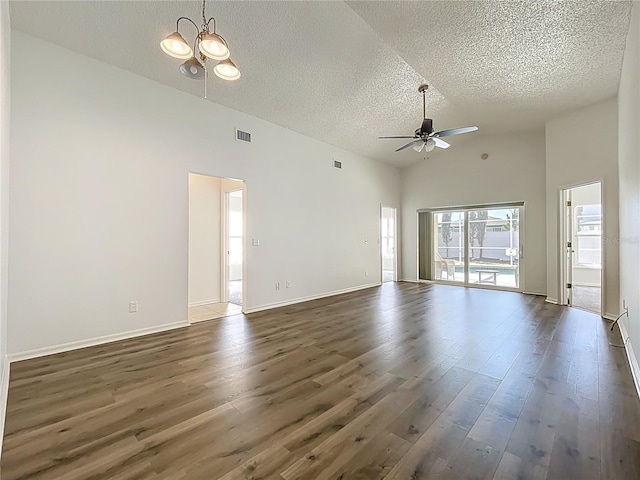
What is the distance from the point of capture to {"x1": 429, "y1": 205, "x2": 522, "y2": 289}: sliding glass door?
7.23 metres

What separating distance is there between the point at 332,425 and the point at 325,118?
16.7 feet

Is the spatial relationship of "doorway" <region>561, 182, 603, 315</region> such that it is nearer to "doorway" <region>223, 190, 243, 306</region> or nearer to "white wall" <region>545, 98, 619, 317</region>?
"white wall" <region>545, 98, 619, 317</region>

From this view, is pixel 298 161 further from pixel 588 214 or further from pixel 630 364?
pixel 588 214

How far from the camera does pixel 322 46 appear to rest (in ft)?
12.5

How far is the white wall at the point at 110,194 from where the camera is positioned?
3.19 meters

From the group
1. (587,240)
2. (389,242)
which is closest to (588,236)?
(587,240)

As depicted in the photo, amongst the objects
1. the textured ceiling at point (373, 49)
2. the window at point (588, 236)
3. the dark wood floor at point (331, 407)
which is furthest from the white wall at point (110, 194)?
the window at point (588, 236)

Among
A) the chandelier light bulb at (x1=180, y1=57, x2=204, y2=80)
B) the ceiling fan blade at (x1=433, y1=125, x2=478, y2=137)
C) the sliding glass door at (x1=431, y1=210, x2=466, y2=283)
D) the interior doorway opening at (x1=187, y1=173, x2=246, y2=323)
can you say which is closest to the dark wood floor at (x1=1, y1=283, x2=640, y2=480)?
the interior doorway opening at (x1=187, y1=173, x2=246, y2=323)

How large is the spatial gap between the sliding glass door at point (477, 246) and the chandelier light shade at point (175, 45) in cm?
740

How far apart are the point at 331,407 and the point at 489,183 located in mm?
7089

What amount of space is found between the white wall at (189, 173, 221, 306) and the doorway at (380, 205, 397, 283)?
4.80 m

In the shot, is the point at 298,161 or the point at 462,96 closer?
the point at 462,96

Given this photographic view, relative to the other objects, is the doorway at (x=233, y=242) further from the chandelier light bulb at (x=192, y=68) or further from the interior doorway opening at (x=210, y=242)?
the chandelier light bulb at (x=192, y=68)

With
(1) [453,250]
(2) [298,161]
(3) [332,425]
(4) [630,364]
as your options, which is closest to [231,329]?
(3) [332,425]
